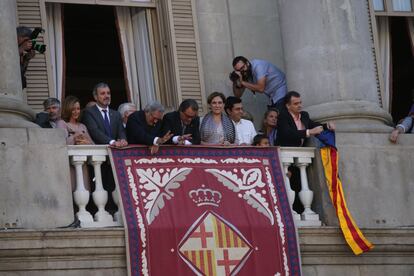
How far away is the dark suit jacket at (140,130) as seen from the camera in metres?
20.0

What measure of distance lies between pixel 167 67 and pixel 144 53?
0.42 m

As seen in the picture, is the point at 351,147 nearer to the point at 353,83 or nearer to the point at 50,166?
the point at 353,83

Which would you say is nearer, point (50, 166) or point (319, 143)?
point (50, 166)

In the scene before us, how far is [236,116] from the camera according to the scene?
837 inches

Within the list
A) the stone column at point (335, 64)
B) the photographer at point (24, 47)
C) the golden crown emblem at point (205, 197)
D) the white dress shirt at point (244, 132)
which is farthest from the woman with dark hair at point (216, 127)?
the photographer at point (24, 47)

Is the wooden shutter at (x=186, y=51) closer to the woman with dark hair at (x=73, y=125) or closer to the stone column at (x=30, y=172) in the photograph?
the woman with dark hair at (x=73, y=125)

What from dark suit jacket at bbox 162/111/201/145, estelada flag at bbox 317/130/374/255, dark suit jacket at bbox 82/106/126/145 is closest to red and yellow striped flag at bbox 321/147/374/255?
estelada flag at bbox 317/130/374/255

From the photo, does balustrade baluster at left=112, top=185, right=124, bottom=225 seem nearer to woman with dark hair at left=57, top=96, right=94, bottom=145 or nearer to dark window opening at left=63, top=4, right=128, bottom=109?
woman with dark hair at left=57, top=96, right=94, bottom=145

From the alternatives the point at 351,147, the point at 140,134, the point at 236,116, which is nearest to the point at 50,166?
the point at 140,134

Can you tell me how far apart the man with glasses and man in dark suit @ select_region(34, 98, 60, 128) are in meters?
0.94

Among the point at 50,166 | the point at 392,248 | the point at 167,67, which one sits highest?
the point at 167,67

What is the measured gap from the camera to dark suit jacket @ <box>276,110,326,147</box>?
20.9 m

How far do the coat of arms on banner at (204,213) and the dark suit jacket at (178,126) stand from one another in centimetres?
24

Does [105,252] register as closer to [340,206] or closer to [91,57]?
[340,206]
